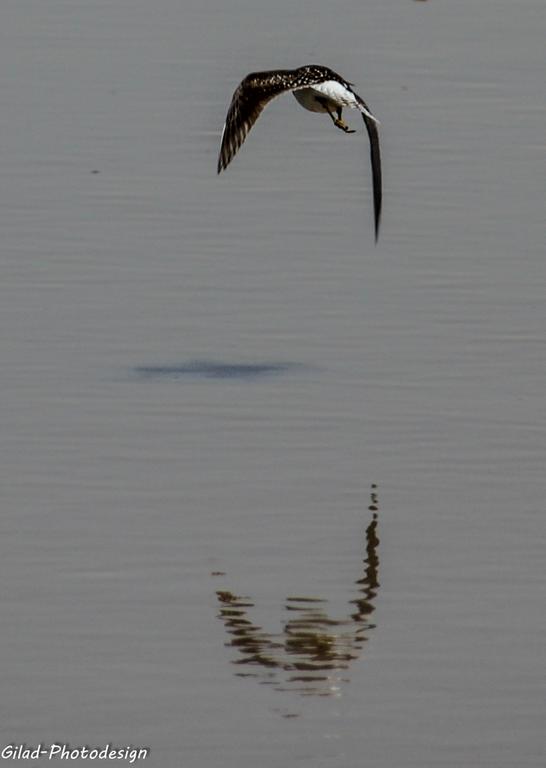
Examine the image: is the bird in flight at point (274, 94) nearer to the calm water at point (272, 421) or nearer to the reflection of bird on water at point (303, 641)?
the calm water at point (272, 421)

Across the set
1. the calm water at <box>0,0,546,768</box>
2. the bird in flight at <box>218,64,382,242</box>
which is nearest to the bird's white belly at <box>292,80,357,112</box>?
the bird in flight at <box>218,64,382,242</box>

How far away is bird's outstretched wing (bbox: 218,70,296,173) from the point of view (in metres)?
10.0

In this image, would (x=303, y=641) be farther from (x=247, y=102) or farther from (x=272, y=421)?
(x=247, y=102)

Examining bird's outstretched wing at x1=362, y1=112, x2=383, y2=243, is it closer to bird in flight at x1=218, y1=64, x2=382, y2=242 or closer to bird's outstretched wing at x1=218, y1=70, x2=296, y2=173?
bird in flight at x1=218, y1=64, x2=382, y2=242

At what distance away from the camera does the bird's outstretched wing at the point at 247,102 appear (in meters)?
10.0

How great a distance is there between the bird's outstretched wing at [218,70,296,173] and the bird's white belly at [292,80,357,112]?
0.16m

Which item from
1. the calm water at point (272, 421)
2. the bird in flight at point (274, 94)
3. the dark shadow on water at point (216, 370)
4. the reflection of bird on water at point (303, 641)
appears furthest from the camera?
the bird in flight at point (274, 94)

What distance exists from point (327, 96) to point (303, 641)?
3806 millimetres

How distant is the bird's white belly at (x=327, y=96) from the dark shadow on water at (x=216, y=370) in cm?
113

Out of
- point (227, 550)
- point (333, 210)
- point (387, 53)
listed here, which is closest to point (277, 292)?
point (333, 210)

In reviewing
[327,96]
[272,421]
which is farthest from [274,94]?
[272,421]

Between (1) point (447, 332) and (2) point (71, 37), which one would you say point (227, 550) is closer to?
(1) point (447, 332)

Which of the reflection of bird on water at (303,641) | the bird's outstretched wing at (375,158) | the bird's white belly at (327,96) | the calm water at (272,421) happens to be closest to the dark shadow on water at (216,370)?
the calm water at (272,421)

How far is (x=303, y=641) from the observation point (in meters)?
6.99
